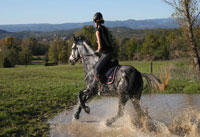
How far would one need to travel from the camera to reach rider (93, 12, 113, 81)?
7.12m

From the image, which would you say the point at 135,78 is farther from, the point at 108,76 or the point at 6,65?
the point at 6,65

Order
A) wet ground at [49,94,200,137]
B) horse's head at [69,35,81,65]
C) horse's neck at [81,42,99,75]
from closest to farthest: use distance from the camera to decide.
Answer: wet ground at [49,94,200,137] → horse's neck at [81,42,99,75] → horse's head at [69,35,81,65]

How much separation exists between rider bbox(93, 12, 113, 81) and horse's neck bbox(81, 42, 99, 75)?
1.75ft

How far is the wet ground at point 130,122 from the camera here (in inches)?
269

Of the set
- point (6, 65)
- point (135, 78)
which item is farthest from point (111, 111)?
point (6, 65)

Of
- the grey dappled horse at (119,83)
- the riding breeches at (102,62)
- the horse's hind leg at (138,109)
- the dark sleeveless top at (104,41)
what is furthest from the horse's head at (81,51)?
the horse's hind leg at (138,109)

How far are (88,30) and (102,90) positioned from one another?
4207 centimetres

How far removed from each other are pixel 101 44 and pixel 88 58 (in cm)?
104

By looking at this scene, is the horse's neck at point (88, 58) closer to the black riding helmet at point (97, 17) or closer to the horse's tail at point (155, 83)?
the black riding helmet at point (97, 17)

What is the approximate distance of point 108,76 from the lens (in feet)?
24.1

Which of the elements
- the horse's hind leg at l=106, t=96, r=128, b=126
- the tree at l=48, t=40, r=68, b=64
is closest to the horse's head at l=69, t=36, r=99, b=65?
the horse's hind leg at l=106, t=96, r=128, b=126

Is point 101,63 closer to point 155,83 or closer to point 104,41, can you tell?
point 104,41

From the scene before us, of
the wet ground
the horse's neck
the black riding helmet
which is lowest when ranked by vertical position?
the wet ground

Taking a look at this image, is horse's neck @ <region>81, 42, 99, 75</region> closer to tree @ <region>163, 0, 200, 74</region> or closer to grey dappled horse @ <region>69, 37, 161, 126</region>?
grey dappled horse @ <region>69, 37, 161, 126</region>
